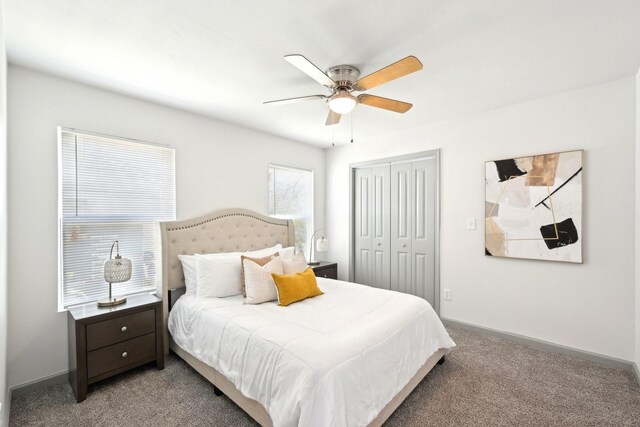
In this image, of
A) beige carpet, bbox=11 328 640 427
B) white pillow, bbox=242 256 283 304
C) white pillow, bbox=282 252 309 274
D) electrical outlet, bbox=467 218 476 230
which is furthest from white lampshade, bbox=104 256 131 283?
electrical outlet, bbox=467 218 476 230

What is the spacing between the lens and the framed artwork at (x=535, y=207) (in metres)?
2.76

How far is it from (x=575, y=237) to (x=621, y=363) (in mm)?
1128

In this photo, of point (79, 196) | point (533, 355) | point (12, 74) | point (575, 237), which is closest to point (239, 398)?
point (79, 196)

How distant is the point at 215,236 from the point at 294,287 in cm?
129

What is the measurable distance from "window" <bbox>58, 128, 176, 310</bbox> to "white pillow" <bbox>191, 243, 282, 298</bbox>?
0.52m

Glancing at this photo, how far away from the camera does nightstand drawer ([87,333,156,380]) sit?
7.30 feet

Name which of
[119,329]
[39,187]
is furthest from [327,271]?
[39,187]

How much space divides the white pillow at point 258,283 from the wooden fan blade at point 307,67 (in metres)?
1.67

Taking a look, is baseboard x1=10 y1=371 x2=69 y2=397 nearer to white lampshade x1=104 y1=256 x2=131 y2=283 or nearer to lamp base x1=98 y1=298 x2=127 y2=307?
lamp base x1=98 y1=298 x2=127 y2=307

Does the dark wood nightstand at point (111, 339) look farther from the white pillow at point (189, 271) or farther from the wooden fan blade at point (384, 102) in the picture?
the wooden fan blade at point (384, 102)

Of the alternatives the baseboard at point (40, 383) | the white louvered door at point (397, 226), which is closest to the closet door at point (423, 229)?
the white louvered door at point (397, 226)

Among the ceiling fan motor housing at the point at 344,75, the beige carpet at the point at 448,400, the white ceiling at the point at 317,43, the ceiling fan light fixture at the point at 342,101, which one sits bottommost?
the beige carpet at the point at 448,400

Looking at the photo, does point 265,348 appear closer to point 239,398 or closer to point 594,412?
point 239,398

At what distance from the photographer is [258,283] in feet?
8.45
